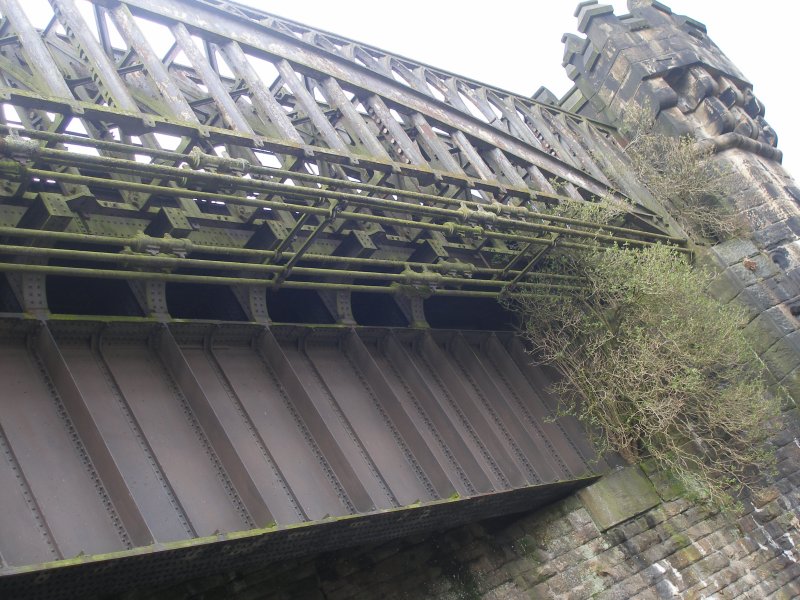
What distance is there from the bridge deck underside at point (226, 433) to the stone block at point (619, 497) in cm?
44

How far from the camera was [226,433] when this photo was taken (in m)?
6.95

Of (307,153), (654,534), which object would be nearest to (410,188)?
(307,153)

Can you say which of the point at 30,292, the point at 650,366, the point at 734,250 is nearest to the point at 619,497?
the point at 650,366

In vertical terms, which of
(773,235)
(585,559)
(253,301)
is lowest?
(585,559)

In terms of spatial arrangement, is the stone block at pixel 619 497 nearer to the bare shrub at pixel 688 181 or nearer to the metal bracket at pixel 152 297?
the metal bracket at pixel 152 297

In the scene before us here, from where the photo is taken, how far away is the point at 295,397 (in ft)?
25.9

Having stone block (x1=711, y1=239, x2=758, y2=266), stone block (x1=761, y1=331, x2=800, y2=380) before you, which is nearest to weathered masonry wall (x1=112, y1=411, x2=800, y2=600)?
stone block (x1=761, y1=331, x2=800, y2=380)

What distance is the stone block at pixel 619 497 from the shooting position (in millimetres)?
10094

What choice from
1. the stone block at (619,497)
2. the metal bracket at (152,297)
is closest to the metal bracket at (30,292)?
the metal bracket at (152,297)

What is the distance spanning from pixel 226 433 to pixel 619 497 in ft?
18.7

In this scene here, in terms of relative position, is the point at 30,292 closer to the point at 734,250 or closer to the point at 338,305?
the point at 338,305

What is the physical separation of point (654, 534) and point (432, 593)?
339cm

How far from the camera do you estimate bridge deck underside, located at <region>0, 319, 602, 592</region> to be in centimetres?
591

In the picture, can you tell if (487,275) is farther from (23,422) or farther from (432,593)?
(23,422)
